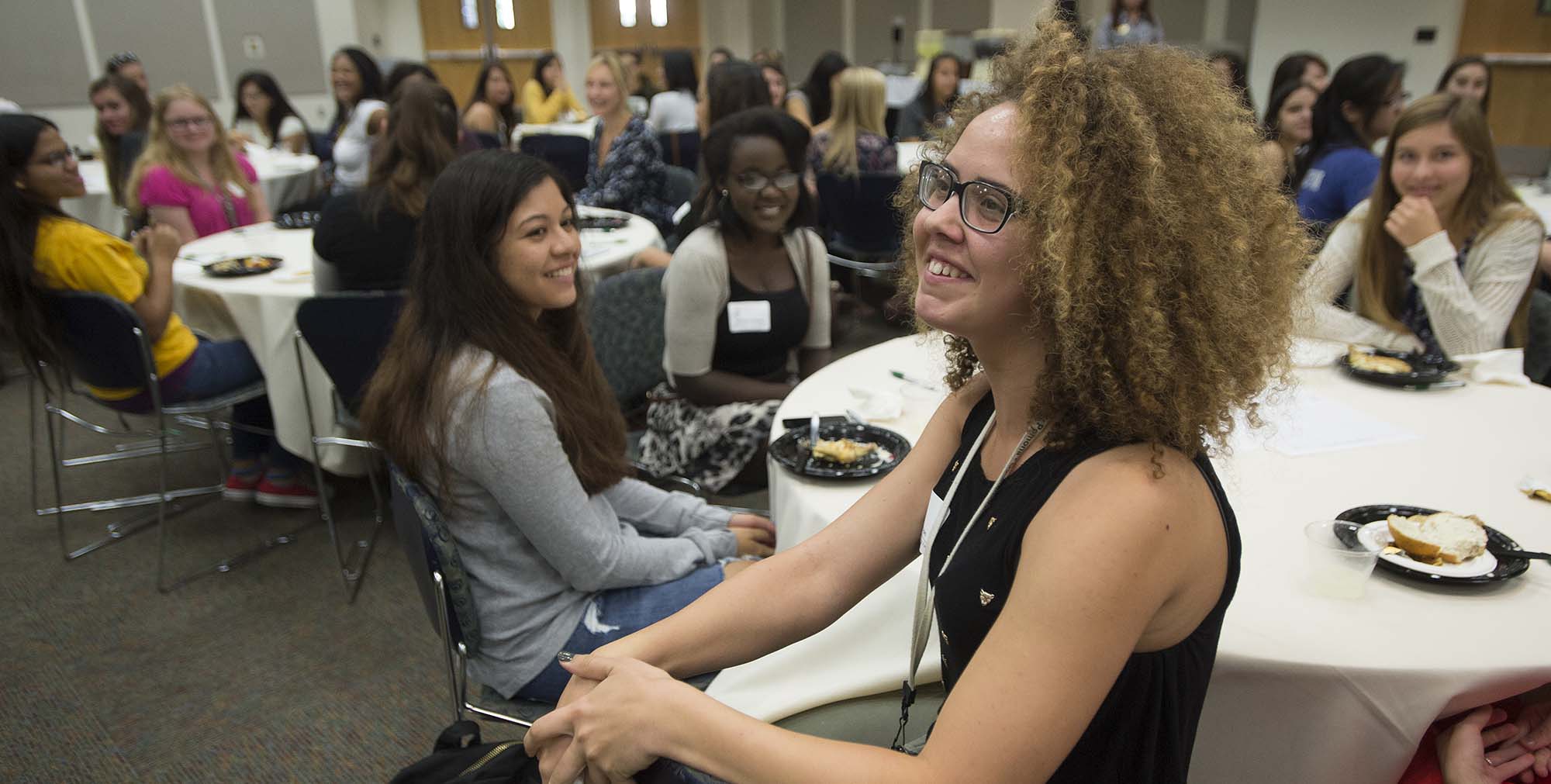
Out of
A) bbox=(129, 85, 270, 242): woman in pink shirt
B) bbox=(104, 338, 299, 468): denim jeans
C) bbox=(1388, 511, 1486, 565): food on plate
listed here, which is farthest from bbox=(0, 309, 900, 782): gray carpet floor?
bbox=(1388, 511, 1486, 565): food on plate

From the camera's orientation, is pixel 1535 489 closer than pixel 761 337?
Yes

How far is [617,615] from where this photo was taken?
1703 millimetres

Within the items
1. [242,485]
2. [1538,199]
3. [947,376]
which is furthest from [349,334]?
[1538,199]

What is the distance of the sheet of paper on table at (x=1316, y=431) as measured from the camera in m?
1.75

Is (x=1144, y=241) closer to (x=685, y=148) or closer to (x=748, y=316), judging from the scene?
(x=748, y=316)

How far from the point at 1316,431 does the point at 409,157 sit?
109 inches

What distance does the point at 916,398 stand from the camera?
2.07 meters

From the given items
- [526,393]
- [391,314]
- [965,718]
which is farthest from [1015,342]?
[391,314]

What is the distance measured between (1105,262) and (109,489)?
3913 millimetres

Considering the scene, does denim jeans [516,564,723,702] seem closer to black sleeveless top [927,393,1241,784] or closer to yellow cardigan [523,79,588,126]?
black sleeveless top [927,393,1241,784]

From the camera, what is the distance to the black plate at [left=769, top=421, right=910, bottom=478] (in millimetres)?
1662

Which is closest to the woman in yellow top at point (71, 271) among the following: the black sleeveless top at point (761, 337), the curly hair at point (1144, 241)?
the black sleeveless top at point (761, 337)

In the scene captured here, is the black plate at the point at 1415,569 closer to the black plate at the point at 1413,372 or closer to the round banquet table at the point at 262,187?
the black plate at the point at 1413,372

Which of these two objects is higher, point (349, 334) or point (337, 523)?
point (349, 334)
